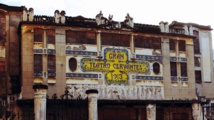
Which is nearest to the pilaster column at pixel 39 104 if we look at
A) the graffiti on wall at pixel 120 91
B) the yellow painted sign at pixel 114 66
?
the graffiti on wall at pixel 120 91

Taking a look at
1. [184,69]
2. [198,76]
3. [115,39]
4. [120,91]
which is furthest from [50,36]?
[198,76]

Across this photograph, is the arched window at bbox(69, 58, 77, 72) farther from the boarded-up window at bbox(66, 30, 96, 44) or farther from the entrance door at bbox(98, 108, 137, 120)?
the entrance door at bbox(98, 108, 137, 120)

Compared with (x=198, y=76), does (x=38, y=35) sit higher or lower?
higher

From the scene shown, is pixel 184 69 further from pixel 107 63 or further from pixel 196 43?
pixel 107 63

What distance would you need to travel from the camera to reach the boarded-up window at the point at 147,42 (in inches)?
977

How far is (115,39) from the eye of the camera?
24.2 metres

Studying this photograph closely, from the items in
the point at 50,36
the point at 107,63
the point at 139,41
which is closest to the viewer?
the point at 50,36

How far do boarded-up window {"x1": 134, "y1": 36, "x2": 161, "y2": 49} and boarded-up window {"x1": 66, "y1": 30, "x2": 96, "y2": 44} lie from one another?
3.06m

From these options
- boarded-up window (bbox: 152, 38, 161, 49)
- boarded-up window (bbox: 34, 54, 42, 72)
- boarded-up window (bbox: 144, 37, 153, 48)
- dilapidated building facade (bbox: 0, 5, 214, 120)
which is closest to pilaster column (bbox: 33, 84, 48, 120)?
dilapidated building facade (bbox: 0, 5, 214, 120)

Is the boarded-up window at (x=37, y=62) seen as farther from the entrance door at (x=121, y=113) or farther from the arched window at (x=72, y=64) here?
the entrance door at (x=121, y=113)

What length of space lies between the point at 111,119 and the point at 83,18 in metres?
6.62

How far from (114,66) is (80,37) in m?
2.84

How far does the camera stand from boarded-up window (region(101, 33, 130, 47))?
78.4 feet

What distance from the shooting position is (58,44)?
22688 mm
